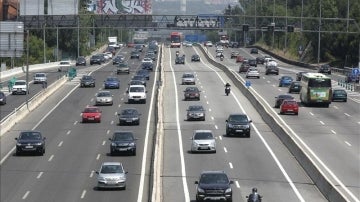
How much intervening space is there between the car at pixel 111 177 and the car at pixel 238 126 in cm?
2053

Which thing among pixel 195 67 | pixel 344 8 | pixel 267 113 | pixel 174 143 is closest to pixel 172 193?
pixel 174 143

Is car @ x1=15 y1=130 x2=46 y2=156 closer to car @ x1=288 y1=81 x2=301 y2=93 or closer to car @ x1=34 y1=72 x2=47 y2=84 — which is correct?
car @ x1=288 y1=81 x2=301 y2=93

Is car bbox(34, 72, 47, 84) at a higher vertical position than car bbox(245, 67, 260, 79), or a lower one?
lower

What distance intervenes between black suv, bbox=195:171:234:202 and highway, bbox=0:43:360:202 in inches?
89.6

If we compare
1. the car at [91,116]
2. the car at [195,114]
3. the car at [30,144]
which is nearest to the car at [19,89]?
the car at [91,116]

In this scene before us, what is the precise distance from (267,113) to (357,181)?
25.4 m

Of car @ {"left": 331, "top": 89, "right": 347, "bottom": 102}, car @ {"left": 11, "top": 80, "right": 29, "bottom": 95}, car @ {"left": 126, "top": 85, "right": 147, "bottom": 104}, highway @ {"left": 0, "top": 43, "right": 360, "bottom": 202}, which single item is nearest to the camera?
highway @ {"left": 0, "top": 43, "right": 360, "bottom": 202}

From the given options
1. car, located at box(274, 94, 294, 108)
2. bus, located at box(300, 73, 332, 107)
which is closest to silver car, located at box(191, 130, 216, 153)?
car, located at box(274, 94, 294, 108)

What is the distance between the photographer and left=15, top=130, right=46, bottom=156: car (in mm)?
55875

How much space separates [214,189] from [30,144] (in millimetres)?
19499

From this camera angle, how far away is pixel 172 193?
143ft

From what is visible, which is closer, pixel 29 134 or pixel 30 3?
pixel 29 134

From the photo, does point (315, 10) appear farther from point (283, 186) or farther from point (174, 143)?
point (283, 186)

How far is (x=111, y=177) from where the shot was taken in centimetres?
4397
